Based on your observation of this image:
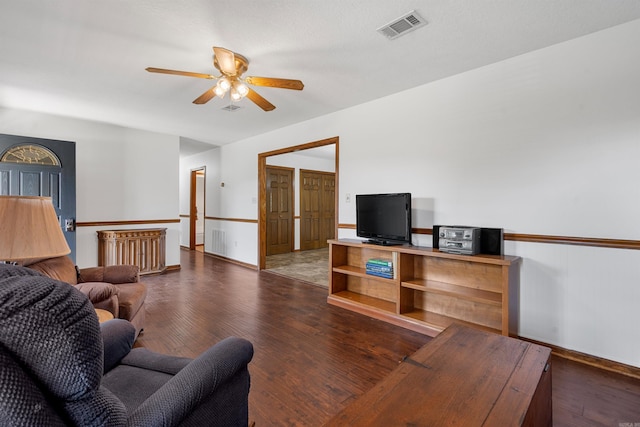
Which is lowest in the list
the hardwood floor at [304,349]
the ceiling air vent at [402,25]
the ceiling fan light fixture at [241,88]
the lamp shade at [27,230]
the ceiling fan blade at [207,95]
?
the hardwood floor at [304,349]

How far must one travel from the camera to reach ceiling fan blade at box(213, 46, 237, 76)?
7.03 ft

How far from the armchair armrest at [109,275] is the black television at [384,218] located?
243cm

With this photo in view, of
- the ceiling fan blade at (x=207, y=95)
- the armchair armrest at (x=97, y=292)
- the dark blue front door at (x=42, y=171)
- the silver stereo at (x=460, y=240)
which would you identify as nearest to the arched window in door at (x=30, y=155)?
the dark blue front door at (x=42, y=171)

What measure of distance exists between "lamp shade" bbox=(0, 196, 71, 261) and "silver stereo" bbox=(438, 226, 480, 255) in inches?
108

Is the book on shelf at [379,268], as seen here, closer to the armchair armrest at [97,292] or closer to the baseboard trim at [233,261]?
the armchair armrest at [97,292]

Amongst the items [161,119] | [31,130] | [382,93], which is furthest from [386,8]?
[31,130]

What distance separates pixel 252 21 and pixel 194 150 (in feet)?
18.2

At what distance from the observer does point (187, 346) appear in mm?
2527

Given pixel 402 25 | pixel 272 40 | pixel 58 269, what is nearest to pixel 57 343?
pixel 58 269

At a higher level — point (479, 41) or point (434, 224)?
point (479, 41)

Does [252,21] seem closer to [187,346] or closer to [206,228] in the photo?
[187,346]

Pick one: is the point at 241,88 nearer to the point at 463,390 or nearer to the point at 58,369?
the point at 58,369

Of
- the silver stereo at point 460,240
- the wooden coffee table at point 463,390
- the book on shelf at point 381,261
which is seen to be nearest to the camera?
the wooden coffee table at point 463,390

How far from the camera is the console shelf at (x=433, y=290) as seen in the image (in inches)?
99.8
